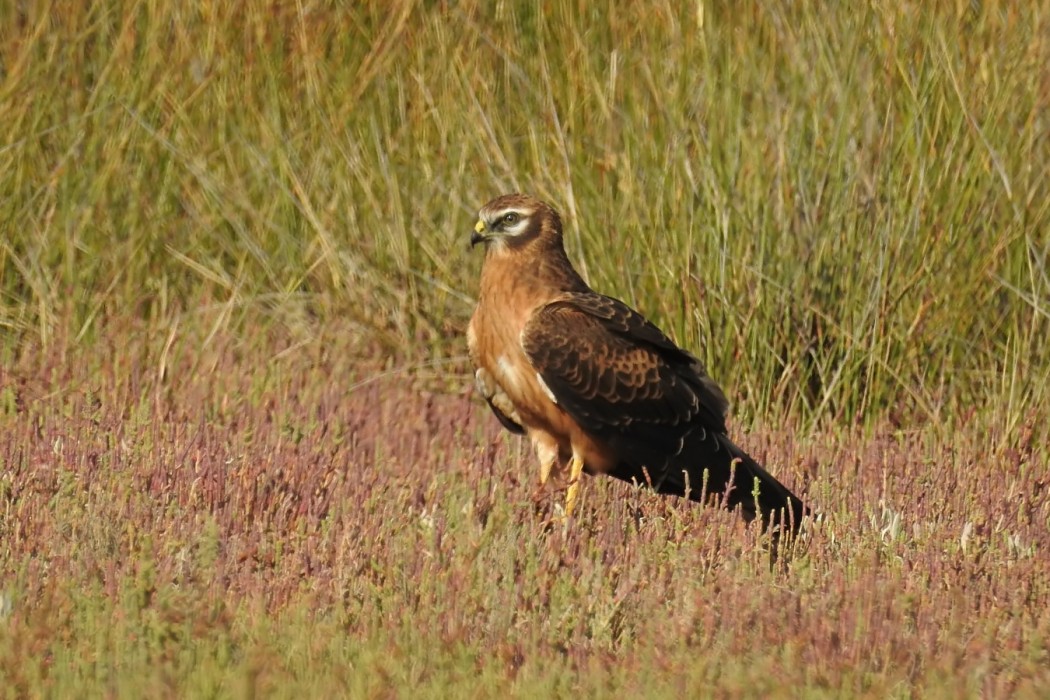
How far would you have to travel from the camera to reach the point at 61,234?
329 inches

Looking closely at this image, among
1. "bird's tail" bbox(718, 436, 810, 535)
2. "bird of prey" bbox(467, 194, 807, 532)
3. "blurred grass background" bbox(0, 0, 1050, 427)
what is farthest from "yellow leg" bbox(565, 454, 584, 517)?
"blurred grass background" bbox(0, 0, 1050, 427)

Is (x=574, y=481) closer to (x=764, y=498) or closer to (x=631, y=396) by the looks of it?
(x=631, y=396)

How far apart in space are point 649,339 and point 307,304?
9.31ft

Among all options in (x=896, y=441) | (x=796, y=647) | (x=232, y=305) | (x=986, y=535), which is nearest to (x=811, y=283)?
(x=896, y=441)

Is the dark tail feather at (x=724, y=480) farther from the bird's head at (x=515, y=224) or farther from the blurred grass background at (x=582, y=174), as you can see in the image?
the blurred grass background at (x=582, y=174)

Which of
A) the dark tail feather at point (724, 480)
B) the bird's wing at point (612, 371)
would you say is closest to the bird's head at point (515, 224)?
the bird's wing at point (612, 371)

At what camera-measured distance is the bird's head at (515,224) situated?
6.38m

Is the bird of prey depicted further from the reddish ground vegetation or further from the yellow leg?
the reddish ground vegetation

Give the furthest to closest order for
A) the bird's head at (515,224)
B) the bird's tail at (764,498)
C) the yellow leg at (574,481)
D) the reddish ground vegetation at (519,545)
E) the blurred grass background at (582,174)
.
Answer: the blurred grass background at (582,174) < the bird's head at (515,224) < the yellow leg at (574,481) < the bird's tail at (764,498) < the reddish ground vegetation at (519,545)

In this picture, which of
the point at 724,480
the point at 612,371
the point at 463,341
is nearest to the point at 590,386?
the point at 612,371

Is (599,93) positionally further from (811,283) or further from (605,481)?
(605,481)

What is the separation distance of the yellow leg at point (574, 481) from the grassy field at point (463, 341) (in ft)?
0.38

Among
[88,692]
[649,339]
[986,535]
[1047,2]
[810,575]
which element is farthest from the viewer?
[1047,2]

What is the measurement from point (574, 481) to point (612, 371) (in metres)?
0.41
